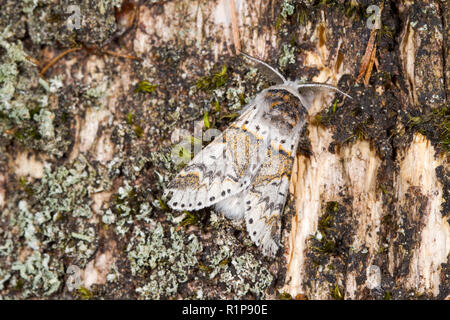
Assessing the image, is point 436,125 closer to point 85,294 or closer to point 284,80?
point 284,80

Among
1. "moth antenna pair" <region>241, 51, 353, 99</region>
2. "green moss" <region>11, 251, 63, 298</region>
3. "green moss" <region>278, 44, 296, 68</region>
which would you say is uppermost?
"green moss" <region>278, 44, 296, 68</region>

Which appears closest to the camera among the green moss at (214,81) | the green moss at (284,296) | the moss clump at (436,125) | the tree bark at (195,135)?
the moss clump at (436,125)

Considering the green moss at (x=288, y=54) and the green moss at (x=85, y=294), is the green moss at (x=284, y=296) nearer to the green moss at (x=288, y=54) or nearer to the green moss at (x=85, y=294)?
the green moss at (x=85, y=294)

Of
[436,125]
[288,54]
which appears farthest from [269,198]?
[436,125]

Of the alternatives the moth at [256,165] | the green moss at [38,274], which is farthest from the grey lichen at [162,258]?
the green moss at [38,274]

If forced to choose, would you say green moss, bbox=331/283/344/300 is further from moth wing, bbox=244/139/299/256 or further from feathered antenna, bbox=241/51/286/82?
feathered antenna, bbox=241/51/286/82

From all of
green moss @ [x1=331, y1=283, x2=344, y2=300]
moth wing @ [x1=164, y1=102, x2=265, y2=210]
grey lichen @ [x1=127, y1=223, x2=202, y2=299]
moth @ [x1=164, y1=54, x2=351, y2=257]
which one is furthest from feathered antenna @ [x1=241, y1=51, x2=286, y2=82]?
green moss @ [x1=331, y1=283, x2=344, y2=300]
